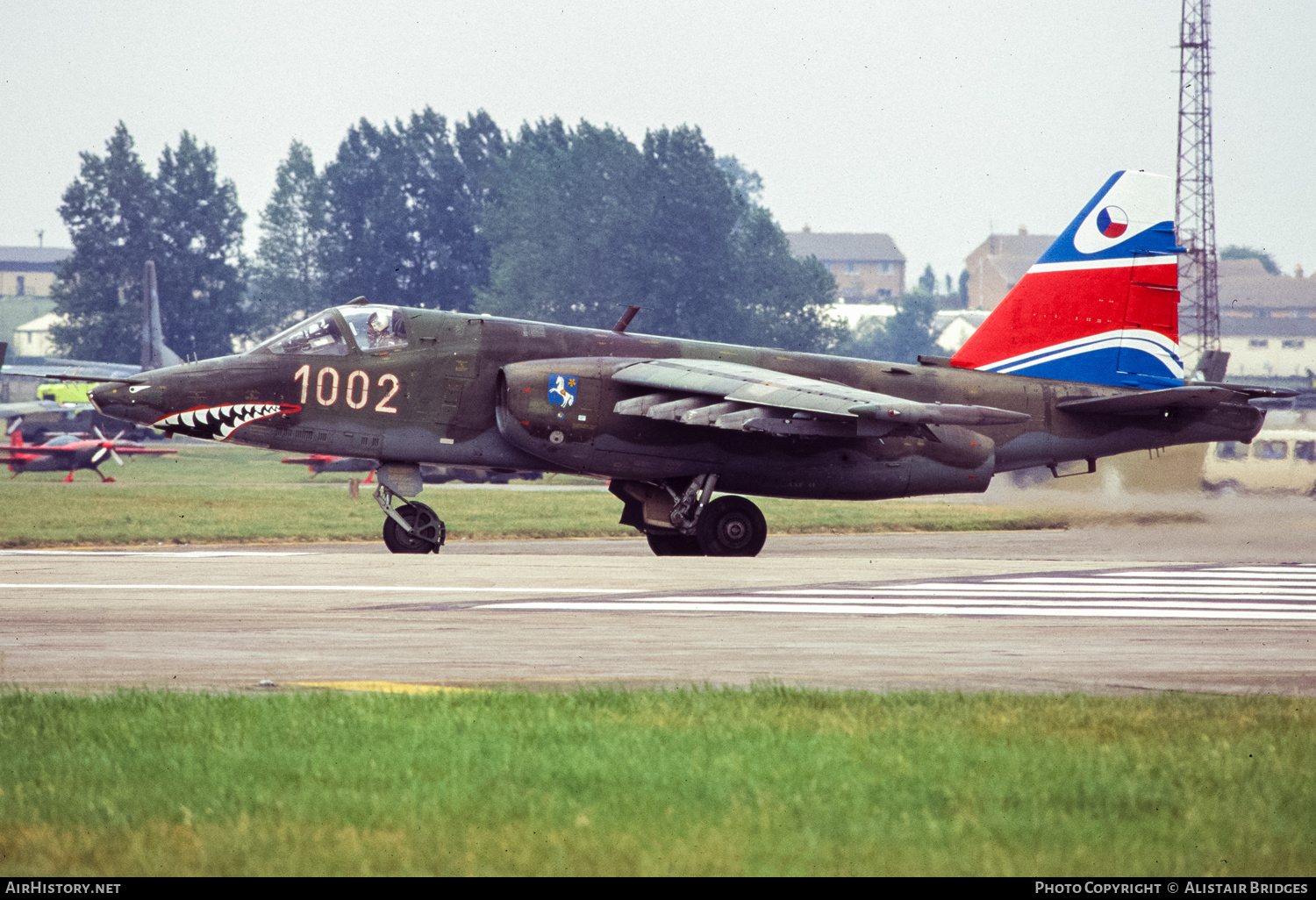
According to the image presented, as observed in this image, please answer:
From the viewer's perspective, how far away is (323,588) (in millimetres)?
15203

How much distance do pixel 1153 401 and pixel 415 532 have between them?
10729 millimetres

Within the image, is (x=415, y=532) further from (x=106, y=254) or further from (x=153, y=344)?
(x=106, y=254)

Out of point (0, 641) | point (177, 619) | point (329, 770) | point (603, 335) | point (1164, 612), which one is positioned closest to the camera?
point (329, 770)

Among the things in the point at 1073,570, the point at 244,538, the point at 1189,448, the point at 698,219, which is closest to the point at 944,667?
the point at 1073,570

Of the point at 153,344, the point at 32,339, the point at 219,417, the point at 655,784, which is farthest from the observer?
the point at 32,339

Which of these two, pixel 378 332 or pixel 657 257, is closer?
pixel 378 332

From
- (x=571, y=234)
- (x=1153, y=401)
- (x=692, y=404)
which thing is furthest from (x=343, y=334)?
(x=571, y=234)

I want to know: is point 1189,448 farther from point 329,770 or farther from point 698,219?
point 698,219

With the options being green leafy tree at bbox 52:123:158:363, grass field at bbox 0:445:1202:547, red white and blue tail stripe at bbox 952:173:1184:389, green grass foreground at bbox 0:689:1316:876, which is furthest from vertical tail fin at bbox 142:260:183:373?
green leafy tree at bbox 52:123:158:363

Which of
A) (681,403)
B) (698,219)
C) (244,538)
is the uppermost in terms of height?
(698,219)

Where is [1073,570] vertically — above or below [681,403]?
below

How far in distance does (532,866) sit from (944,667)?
5.73 meters

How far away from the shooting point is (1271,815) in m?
5.98

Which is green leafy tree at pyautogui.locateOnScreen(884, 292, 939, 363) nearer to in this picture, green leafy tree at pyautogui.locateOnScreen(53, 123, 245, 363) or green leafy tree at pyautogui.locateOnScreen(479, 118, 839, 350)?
green leafy tree at pyautogui.locateOnScreen(479, 118, 839, 350)
